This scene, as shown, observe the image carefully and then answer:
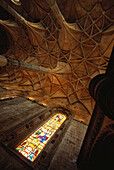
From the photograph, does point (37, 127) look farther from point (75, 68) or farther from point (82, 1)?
point (82, 1)

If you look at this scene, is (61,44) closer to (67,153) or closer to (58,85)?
(58,85)

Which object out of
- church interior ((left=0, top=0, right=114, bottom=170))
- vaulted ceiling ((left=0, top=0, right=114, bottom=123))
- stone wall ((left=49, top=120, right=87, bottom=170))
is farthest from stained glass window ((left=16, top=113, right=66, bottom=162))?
vaulted ceiling ((left=0, top=0, right=114, bottom=123))

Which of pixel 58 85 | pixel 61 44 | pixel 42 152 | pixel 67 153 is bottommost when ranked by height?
pixel 42 152

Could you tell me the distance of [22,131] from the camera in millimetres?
4941

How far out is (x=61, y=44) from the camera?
11219mm

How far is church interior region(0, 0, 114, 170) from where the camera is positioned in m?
2.96

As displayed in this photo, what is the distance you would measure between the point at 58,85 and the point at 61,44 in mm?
6580

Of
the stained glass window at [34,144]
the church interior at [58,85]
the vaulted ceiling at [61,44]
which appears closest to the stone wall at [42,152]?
the church interior at [58,85]

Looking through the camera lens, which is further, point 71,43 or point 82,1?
point 71,43

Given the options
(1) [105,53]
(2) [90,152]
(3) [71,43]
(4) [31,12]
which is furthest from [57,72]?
(2) [90,152]

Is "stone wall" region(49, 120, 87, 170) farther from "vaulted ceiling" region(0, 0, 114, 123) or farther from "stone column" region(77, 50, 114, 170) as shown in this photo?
"vaulted ceiling" region(0, 0, 114, 123)

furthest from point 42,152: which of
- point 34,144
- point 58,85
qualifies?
point 58,85

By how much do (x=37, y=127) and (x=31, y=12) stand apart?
13.4 m

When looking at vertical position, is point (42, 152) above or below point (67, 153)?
below
